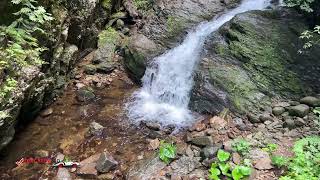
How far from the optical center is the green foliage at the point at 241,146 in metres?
6.86

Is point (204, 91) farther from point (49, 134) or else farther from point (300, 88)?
point (49, 134)

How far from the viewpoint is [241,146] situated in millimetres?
6938

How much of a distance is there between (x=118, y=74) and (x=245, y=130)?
495cm

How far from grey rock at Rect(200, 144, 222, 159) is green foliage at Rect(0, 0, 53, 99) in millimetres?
4115

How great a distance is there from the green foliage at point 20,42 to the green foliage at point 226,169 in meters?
4.27

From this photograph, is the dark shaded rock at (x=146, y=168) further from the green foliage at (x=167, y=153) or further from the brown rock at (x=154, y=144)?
the brown rock at (x=154, y=144)

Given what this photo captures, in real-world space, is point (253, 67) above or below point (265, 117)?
above

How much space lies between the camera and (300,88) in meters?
8.56

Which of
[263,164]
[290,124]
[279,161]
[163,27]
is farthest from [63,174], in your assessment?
[163,27]

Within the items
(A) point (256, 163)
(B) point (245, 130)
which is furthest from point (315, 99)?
(A) point (256, 163)

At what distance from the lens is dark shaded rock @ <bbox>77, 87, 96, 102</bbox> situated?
972cm

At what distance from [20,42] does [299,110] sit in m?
6.50

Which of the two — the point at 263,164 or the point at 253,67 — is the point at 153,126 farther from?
the point at 253,67

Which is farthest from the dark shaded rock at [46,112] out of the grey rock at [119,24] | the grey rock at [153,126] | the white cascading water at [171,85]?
the grey rock at [119,24]
